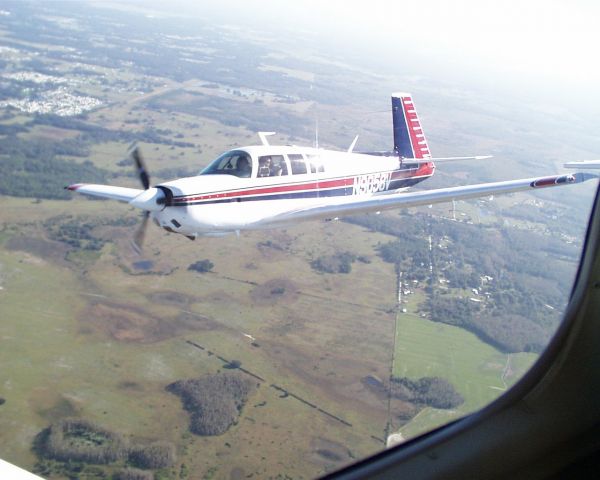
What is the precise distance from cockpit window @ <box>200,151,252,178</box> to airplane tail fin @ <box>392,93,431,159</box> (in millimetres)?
4334

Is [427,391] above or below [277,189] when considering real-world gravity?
below

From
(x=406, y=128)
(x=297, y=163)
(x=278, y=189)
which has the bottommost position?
(x=278, y=189)

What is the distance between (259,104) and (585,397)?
2509cm

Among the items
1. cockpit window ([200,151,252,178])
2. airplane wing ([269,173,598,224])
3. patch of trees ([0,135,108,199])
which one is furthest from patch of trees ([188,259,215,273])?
cockpit window ([200,151,252,178])

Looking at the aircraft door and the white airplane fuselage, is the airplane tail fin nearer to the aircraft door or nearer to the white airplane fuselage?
the white airplane fuselage

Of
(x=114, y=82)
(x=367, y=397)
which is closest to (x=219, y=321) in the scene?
(x=367, y=397)

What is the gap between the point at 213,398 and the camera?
484 inches

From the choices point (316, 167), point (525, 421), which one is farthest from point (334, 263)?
point (525, 421)

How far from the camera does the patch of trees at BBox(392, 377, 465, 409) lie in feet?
28.7

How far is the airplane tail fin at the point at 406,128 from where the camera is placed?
1054 centimetres

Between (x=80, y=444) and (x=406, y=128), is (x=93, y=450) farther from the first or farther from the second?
(x=406, y=128)

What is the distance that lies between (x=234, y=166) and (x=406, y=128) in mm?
4722

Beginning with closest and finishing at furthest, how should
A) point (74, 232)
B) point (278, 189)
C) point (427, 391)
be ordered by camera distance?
point (278, 189), point (427, 391), point (74, 232)

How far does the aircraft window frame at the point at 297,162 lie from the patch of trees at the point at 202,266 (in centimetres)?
1131
